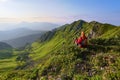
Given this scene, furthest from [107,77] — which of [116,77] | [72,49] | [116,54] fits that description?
[72,49]

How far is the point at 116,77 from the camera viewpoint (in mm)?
42812

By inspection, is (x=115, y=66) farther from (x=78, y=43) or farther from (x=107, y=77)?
(x=78, y=43)

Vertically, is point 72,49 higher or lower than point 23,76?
higher

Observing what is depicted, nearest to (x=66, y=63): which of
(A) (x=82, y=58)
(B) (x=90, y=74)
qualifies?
(A) (x=82, y=58)

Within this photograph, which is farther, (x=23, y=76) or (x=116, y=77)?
(x=23, y=76)

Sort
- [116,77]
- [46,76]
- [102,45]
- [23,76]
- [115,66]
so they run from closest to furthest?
[116,77]
[115,66]
[46,76]
[23,76]
[102,45]

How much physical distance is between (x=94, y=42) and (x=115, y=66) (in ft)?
51.8

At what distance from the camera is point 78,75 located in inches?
1852

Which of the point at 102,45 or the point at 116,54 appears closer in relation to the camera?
the point at 116,54

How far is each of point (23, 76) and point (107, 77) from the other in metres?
18.7

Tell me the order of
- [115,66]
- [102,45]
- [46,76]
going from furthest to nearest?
[102,45] < [46,76] < [115,66]

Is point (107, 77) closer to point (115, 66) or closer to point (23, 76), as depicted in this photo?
point (115, 66)

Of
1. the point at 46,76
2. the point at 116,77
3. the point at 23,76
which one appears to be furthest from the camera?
the point at 23,76

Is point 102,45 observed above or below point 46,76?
above
